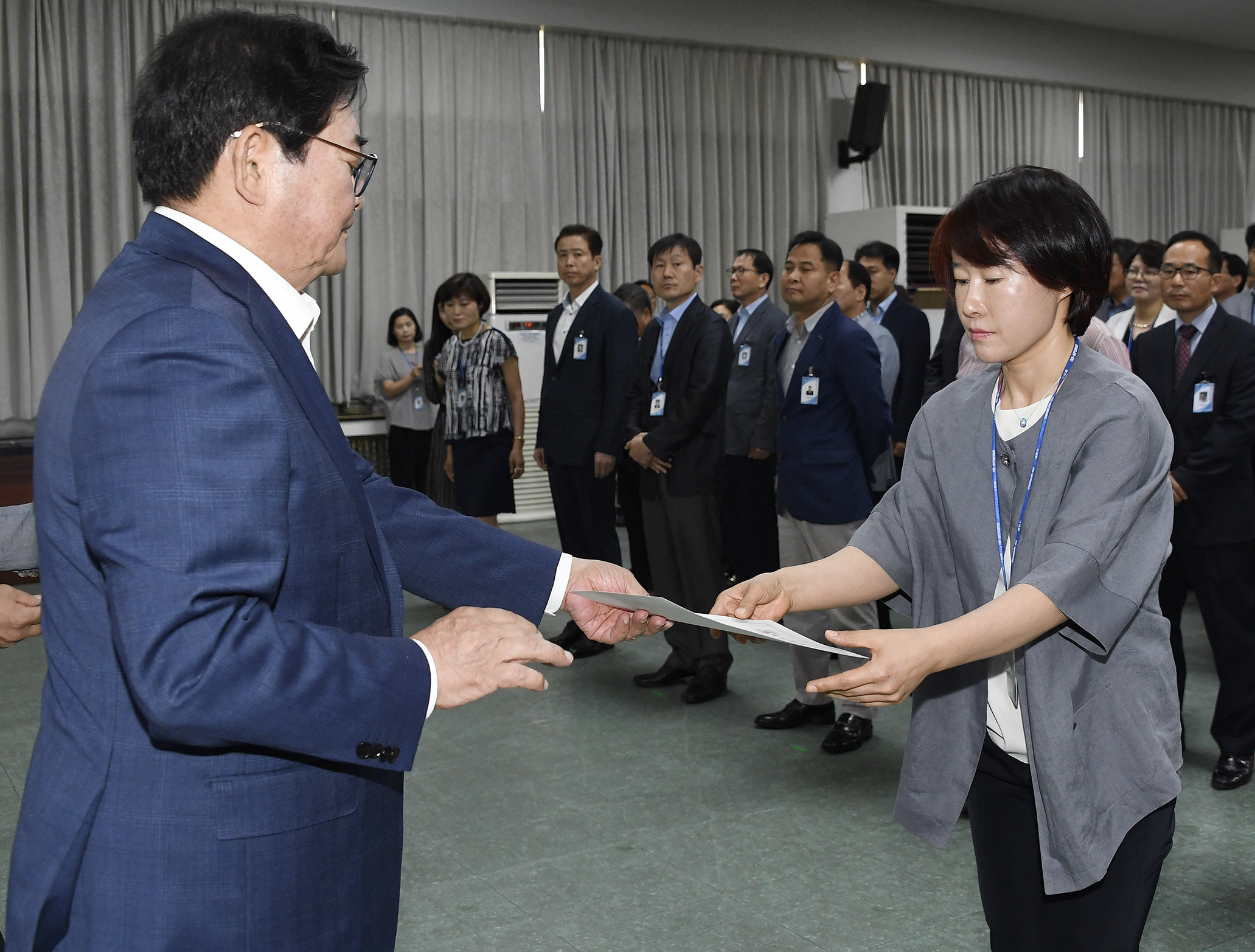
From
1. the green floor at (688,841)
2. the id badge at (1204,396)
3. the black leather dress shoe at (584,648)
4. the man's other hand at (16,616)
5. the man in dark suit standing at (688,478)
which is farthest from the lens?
the black leather dress shoe at (584,648)

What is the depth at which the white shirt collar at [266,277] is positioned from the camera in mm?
1155

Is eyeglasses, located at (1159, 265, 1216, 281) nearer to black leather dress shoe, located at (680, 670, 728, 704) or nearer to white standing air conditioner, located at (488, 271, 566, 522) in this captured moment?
black leather dress shoe, located at (680, 670, 728, 704)

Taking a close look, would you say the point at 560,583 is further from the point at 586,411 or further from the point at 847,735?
the point at 586,411

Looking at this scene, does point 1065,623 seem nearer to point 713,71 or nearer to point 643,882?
point 643,882

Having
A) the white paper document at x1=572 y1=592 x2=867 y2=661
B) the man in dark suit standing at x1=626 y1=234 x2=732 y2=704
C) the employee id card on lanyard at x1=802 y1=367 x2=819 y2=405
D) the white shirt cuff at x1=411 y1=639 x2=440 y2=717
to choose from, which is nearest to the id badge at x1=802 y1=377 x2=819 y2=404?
the employee id card on lanyard at x1=802 y1=367 x2=819 y2=405

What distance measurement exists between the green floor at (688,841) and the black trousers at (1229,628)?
0.18m

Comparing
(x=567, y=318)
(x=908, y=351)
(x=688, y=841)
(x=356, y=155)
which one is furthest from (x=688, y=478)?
(x=356, y=155)

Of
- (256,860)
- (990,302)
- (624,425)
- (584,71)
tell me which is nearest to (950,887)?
(990,302)

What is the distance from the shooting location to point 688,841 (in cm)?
297

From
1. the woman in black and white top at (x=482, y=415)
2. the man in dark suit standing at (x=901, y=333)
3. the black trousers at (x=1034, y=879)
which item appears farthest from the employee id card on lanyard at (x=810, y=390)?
the black trousers at (x=1034, y=879)

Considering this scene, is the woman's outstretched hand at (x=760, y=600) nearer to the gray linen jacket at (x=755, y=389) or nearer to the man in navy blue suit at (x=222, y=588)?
the man in navy blue suit at (x=222, y=588)

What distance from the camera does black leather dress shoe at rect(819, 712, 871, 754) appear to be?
→ 363cm

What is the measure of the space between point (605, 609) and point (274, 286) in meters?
0.78

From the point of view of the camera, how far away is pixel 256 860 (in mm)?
1099
